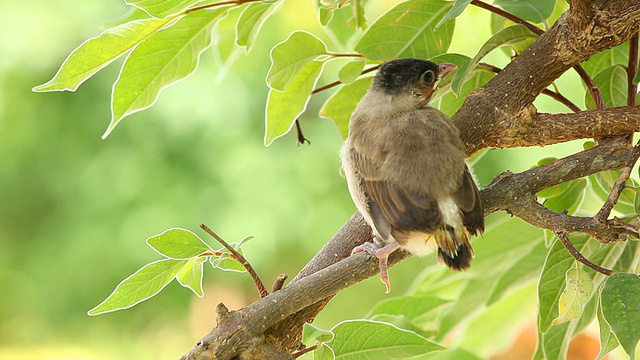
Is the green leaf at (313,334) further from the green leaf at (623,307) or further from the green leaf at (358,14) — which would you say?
the green leaf at (358,14)

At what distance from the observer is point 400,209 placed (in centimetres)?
83

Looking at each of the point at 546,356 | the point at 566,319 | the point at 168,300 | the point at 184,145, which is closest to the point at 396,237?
the point at 566,319

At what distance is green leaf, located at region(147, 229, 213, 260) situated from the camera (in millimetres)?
820

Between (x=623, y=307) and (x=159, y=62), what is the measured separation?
1.81ft

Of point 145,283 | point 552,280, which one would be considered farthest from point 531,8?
point 145,283

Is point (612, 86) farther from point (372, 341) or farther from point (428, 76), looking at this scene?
point (372, 341)

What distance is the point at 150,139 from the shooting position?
3873 millimetres

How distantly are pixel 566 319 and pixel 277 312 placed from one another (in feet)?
0.95

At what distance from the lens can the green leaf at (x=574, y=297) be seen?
80 cm

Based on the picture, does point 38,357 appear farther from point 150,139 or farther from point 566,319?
point 566,319

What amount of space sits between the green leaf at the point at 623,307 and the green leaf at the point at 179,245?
1.31ft

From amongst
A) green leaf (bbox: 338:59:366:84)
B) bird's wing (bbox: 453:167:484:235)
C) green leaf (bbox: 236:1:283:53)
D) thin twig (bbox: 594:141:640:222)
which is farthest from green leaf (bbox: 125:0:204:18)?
thin twig (bbox: 594:141:640:222)

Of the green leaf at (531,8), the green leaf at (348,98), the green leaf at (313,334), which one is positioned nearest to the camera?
the green leaf at (313,334)

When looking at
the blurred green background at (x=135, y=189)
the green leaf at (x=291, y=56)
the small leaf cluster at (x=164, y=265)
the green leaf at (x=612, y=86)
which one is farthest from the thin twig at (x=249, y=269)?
the blurred green background at (x=135, y=189)
